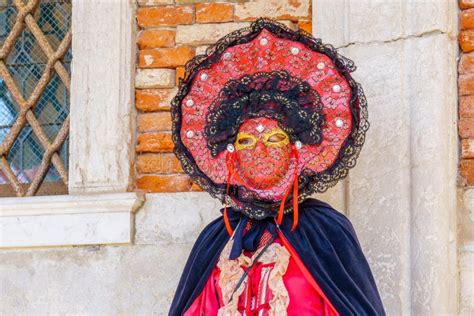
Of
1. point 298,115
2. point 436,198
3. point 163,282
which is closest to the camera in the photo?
point 298,115

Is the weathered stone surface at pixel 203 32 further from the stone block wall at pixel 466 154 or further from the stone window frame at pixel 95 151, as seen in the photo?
the stone block wall at pixel 466 154

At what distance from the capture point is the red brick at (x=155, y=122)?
427cm

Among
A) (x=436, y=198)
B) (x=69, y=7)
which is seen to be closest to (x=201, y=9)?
(x=69, y=7)

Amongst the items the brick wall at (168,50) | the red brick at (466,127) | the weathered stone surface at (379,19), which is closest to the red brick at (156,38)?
the brick wall at (168,50)

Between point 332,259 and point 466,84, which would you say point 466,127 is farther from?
point 332,259

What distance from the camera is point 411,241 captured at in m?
3.81

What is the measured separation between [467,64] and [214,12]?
3.53 feet

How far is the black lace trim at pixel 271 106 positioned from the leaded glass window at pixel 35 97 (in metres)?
1.18

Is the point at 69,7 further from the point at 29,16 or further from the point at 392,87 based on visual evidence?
the point at 392,87

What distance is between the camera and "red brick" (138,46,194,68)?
4270mm

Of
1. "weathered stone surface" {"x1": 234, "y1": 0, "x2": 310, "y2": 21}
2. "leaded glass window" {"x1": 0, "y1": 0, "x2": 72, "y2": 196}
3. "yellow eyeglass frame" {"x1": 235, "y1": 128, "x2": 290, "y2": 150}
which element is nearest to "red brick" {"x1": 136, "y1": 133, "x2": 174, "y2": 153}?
"leaded glass window" {"x1": 0, "y1": 0, "x2": 72, "y2": 196}

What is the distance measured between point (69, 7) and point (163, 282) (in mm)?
1350

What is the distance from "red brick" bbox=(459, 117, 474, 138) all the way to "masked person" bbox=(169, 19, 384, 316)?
2.26ft

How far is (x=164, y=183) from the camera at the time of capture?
4.23 metres
